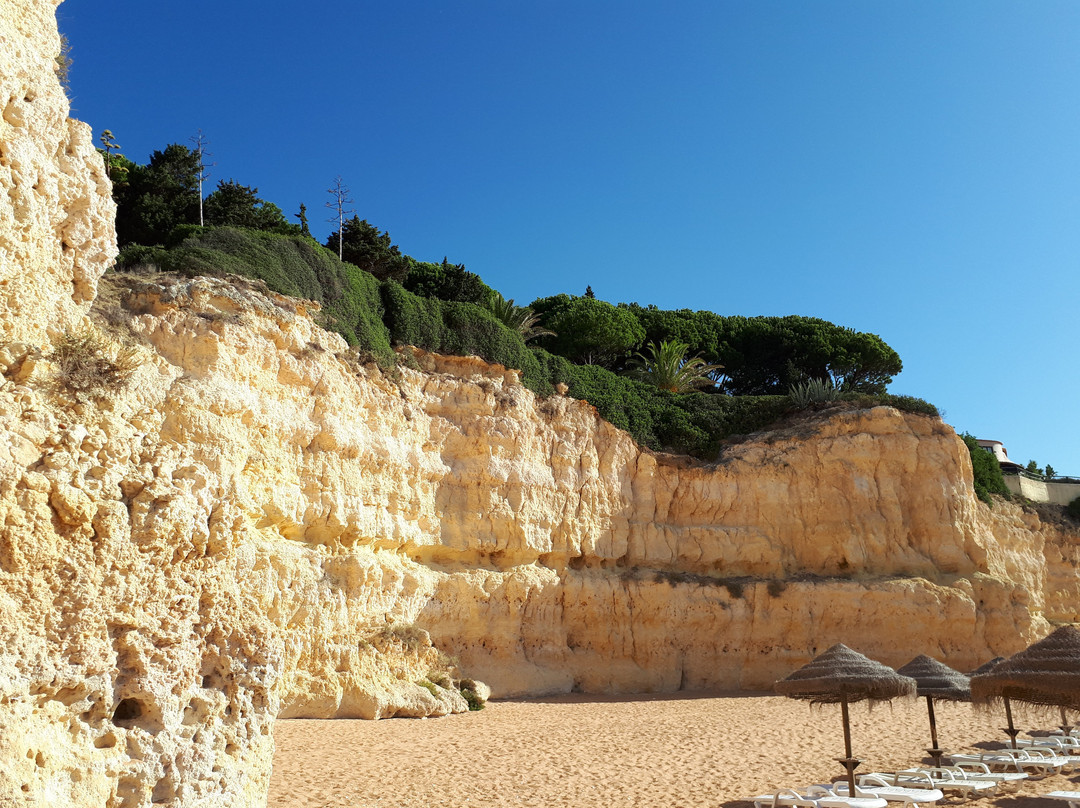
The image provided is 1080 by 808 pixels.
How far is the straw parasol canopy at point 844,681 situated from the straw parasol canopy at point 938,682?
249cm

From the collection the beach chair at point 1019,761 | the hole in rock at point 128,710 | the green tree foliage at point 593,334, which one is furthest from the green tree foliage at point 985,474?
the hole in rock at point 128,710

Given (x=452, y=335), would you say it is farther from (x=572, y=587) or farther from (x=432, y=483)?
(x=572, y=587)

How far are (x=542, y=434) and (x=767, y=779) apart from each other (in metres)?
11.4

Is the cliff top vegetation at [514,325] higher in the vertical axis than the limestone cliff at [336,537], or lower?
higher

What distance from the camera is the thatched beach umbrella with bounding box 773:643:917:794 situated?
11227 mm

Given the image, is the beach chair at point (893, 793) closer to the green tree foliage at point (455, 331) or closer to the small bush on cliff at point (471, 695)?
the small bush on cliff at point (471, 695)

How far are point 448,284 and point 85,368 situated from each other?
22.9m

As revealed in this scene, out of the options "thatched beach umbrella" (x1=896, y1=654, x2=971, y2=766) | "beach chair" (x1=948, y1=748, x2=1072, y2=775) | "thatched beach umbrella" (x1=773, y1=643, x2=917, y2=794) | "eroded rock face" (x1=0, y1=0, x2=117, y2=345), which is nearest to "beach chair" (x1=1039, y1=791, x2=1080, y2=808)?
"thatched beach umbrella" (x1=773, y1=643, x2=917, y2=794)

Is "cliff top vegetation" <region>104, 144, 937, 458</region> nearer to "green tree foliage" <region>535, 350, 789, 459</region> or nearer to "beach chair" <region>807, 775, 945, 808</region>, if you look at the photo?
"green tree foliage" <region>535, 350, 789, 459</region>

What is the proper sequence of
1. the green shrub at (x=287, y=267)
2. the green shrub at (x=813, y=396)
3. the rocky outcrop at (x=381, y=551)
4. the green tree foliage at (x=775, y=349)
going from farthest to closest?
1. the green tree foliage at (x=775, y=349)
2. the green shrub at (x=813, y=396)
3. the green shrub at (x=287, y=267)
4. the rocky outcrop at (x=381, y=551)

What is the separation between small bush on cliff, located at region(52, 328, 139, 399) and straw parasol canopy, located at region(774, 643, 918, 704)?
363 inches

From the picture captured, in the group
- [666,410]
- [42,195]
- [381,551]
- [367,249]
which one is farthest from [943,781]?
[367,249]

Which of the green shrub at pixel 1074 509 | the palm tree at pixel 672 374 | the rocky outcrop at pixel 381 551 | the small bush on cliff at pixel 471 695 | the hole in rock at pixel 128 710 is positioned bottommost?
the small bush on cliff at pixel 471 695

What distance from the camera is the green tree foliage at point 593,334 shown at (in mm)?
33562
